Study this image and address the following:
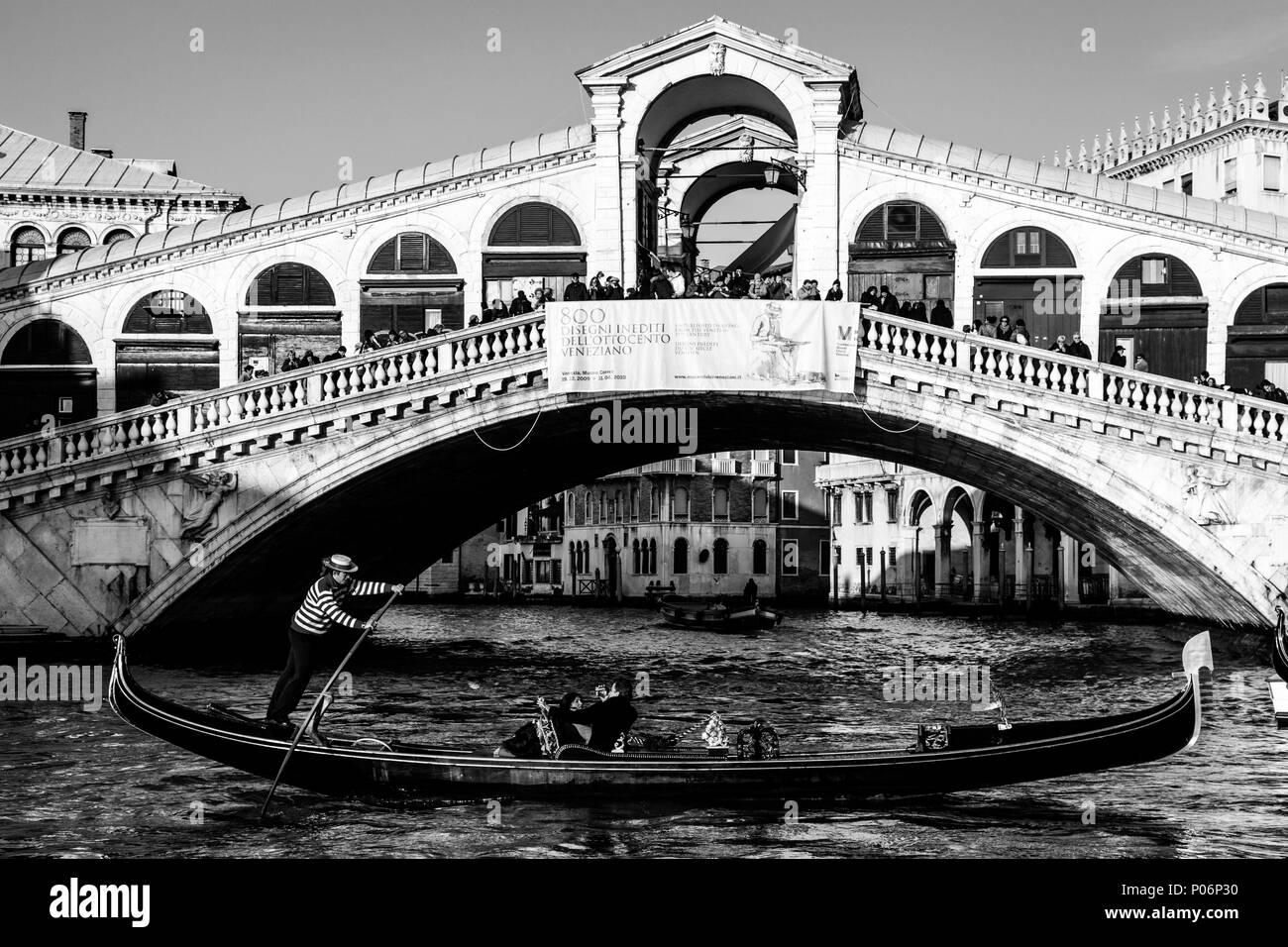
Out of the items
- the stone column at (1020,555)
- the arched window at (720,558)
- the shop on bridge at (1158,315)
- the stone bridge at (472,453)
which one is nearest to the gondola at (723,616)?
the stone column at (1020,555)

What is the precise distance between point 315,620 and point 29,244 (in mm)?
27257

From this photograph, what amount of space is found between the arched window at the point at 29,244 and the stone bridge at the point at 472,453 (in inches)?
497

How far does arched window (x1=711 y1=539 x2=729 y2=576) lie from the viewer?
2660 inches

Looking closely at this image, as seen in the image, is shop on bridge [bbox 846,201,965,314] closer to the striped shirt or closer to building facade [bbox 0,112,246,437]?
building facade [bbox 0,112,246,437]

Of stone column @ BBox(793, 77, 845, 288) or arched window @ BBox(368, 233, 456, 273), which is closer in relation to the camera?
stone column @ BBox(793, 77, 845, 288)

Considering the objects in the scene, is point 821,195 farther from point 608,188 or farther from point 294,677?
point 294,677

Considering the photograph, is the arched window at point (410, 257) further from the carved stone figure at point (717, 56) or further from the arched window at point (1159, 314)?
the arched window at point (1159, 314)

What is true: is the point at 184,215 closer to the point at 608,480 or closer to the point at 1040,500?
the point at 1040,500

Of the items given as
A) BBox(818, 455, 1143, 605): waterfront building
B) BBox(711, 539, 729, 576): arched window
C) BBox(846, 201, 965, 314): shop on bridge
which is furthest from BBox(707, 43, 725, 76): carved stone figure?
BBox(711, 539, 729, 576): arched window

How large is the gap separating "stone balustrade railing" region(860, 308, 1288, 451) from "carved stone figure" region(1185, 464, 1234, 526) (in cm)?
76

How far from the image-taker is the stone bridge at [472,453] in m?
25.9

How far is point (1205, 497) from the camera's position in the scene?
85.3 feet

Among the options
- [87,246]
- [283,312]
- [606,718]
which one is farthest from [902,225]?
[87,246]
